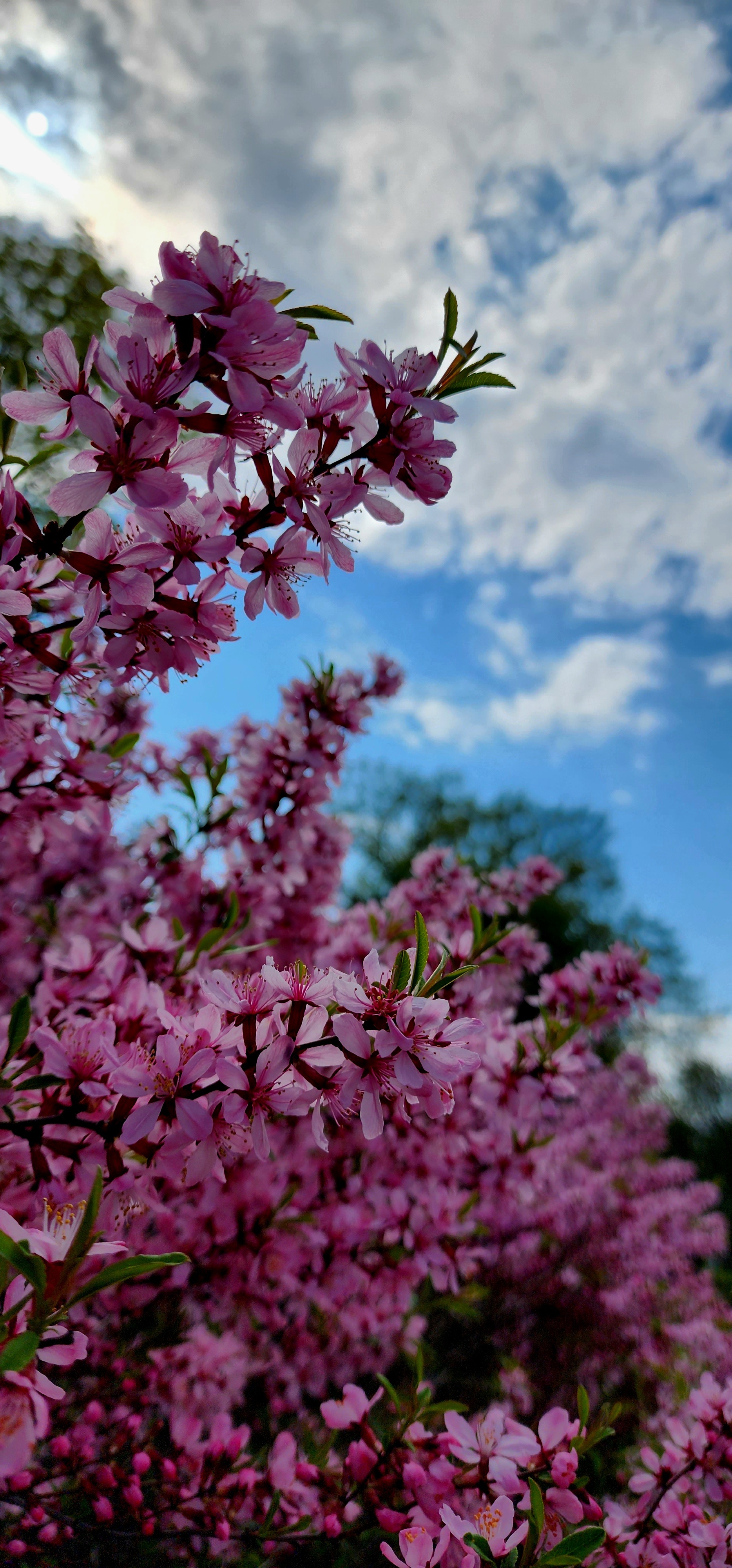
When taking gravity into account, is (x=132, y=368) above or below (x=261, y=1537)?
above

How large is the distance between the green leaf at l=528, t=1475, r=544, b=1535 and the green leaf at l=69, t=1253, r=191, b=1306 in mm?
960

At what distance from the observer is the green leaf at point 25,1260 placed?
87cm

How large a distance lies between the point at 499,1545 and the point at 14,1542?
1465 mm

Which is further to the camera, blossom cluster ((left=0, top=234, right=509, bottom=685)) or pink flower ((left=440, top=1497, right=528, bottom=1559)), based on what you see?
pink flower ((left=440, top=1497, right=528, bottom=1559))

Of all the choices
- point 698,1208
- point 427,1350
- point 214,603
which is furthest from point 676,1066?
point 214,603

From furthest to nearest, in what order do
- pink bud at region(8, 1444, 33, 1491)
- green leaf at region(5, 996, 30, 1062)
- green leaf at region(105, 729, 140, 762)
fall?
green leaf at region(105, 729, 140, 762) → pink bud at region(8, 1444, 33, 1491) → green leaf at region(5, 996, 30, 1062)

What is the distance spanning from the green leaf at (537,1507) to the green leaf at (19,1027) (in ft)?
4.32

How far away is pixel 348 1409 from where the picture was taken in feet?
5.94

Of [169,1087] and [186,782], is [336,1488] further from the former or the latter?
[186,782]

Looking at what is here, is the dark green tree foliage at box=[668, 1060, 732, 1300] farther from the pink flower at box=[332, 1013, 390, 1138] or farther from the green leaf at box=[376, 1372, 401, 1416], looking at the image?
the pink flower at box=[332, 1013, 390, 1138]

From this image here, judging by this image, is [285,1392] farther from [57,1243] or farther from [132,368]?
[132,368]

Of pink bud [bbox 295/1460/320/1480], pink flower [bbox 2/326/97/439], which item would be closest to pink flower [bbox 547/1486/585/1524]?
pink bud [bbox 295/1460/320/1480]

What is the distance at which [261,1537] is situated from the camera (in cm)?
178

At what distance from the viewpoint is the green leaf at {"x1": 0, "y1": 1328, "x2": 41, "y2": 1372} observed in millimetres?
792
